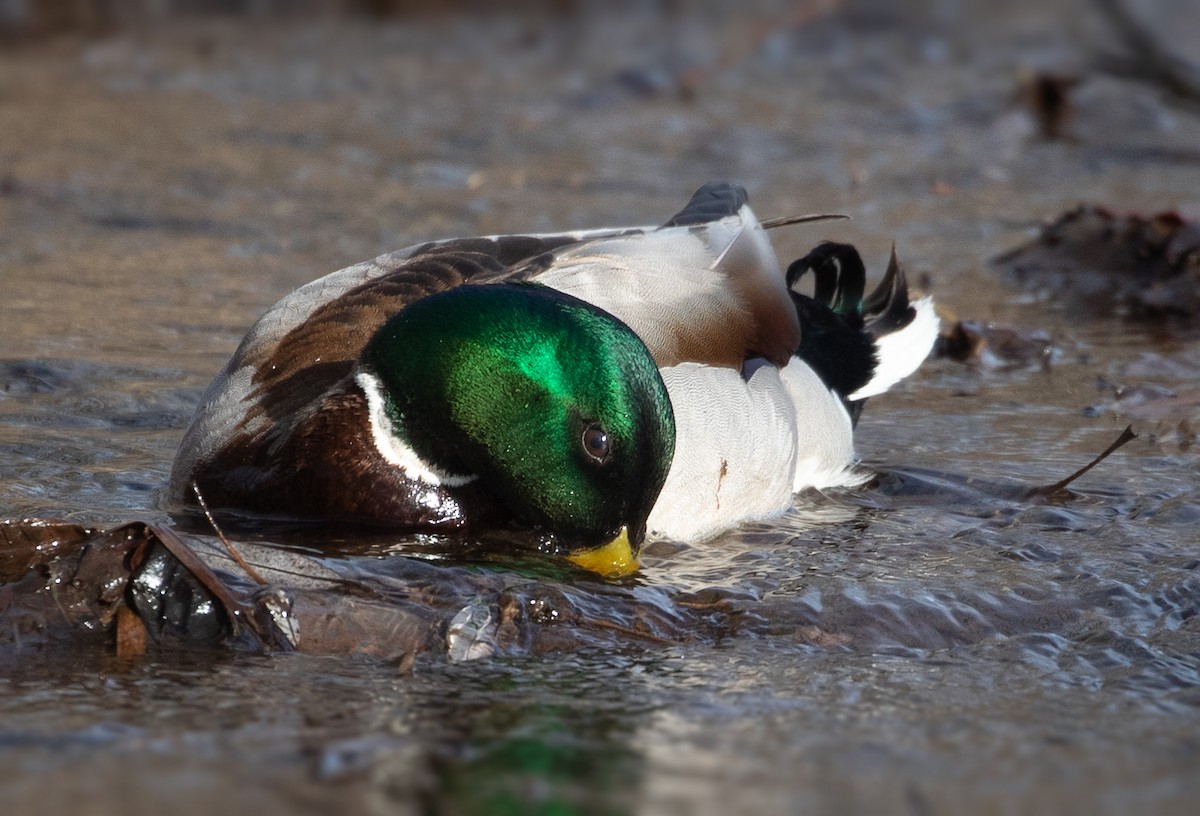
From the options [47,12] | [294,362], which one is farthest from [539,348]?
[47,12]

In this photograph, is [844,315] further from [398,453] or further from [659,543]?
[398,453]

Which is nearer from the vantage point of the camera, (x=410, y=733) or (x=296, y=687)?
(x=410, y=733)

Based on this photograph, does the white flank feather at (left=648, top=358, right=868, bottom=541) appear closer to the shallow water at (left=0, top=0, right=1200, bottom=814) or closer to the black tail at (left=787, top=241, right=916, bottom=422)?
the shallow water at (left=0, top=0, right=1200, bottom=814)

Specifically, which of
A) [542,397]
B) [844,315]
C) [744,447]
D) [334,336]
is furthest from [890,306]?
[542,397]

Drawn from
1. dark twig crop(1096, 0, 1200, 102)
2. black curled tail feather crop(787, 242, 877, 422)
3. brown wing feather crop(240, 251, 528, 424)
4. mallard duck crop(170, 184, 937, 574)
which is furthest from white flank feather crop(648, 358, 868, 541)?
dark twig crop(1096, 0, 1200, 102)

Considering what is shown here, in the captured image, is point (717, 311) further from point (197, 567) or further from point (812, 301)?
point (197, 567)

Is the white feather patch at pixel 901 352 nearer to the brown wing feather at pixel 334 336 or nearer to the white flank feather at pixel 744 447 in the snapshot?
the white flank feather at pixel 744 447

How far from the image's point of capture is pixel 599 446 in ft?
11.7

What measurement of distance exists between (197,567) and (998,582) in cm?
163

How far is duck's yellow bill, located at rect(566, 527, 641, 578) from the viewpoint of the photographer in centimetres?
363

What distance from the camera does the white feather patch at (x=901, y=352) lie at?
5332 mm

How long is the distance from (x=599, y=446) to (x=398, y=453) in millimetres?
556

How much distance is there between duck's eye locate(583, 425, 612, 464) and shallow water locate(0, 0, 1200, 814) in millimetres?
263

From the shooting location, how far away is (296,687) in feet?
9.59
